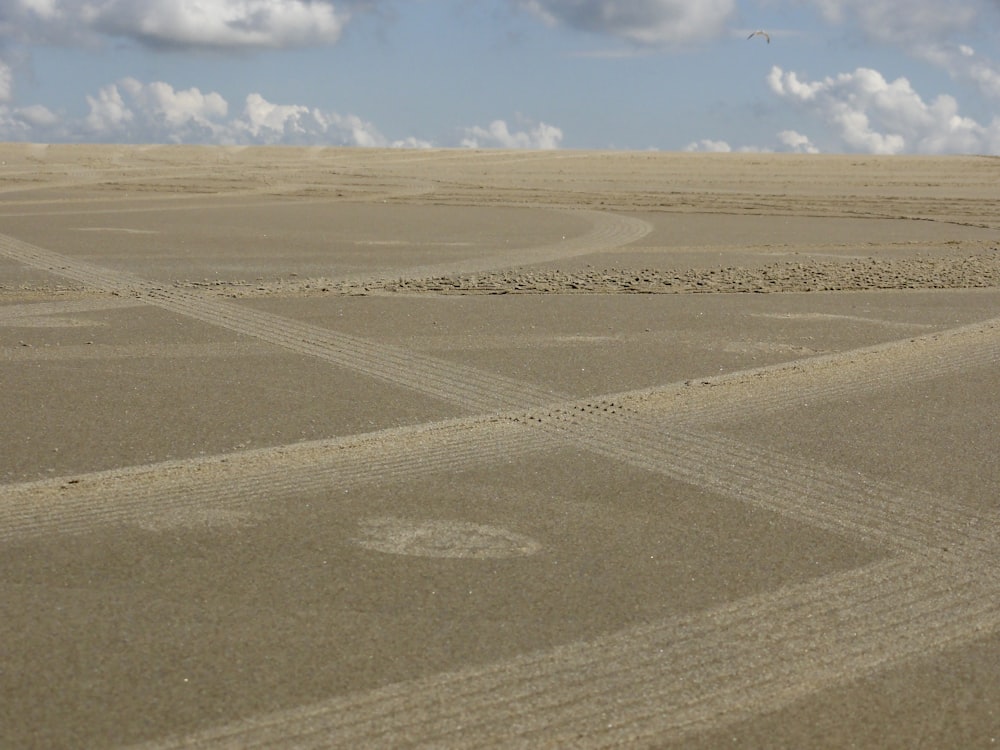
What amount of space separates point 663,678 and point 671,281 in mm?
10923

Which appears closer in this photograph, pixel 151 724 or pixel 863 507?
pixel 151 724

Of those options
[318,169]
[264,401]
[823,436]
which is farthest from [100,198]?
[823,436]

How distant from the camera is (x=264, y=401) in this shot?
8461 millimetres

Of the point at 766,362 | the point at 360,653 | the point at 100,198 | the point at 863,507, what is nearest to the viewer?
the point at 360,653

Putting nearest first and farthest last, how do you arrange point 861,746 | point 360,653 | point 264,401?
point 861,746
point 360,653
point 264,401

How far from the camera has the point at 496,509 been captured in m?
6.25

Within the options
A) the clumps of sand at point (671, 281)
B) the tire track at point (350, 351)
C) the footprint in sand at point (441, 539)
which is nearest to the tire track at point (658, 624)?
the tire track at point (350, 351)

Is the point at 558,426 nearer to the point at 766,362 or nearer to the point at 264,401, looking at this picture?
the point at 264,401

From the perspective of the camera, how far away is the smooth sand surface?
4215 millimetres

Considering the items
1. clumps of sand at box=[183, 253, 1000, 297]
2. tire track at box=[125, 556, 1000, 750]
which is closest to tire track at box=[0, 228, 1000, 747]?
tire track at box=[125, 556, 1000, 750]

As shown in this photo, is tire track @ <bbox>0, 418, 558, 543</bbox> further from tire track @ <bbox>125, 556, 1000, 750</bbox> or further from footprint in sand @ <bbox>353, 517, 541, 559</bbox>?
tire track @ <bbox>125, 556, 1000, 750</bbox>

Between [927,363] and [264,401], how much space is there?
5.36 meters

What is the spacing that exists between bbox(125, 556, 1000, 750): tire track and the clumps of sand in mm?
9128

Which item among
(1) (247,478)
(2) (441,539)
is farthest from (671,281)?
(2) (441,539)
